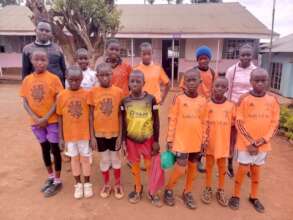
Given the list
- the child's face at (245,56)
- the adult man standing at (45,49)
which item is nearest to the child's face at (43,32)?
the adult man standing at (45,49)

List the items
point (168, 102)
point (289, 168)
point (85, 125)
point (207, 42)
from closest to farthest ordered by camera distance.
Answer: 1. point (85, 125)
2. point (289, 168)
3. point (168, 102)
4. point (207, 42)

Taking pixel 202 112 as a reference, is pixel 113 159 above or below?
below

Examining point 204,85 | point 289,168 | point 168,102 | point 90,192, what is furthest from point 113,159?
point 168,102

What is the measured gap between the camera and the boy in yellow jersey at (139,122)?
2904 mm

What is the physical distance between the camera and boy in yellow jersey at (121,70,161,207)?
2.90 meters

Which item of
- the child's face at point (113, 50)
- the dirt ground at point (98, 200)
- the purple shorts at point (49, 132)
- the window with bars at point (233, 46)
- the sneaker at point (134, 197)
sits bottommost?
the dirt ground at point (98, 200)

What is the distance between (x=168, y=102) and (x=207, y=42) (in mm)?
5675

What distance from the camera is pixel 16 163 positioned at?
13.9ft

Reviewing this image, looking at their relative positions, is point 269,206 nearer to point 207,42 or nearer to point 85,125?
point 85,125

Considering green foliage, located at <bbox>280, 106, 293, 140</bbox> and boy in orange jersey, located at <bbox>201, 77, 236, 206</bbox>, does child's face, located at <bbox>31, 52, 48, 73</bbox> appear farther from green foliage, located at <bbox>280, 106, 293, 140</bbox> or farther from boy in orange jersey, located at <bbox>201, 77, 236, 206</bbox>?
green foliage, located at <bbox>280, 106, 293, 140</bbox>

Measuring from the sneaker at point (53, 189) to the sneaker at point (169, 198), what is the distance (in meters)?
1.38

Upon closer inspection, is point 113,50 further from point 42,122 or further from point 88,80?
point 42,122

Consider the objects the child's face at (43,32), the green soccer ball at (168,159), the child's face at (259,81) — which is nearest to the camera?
the child's face at (259,81)

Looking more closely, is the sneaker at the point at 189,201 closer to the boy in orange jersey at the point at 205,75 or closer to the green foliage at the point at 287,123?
the boy in orange jersey at the point at 205,75
